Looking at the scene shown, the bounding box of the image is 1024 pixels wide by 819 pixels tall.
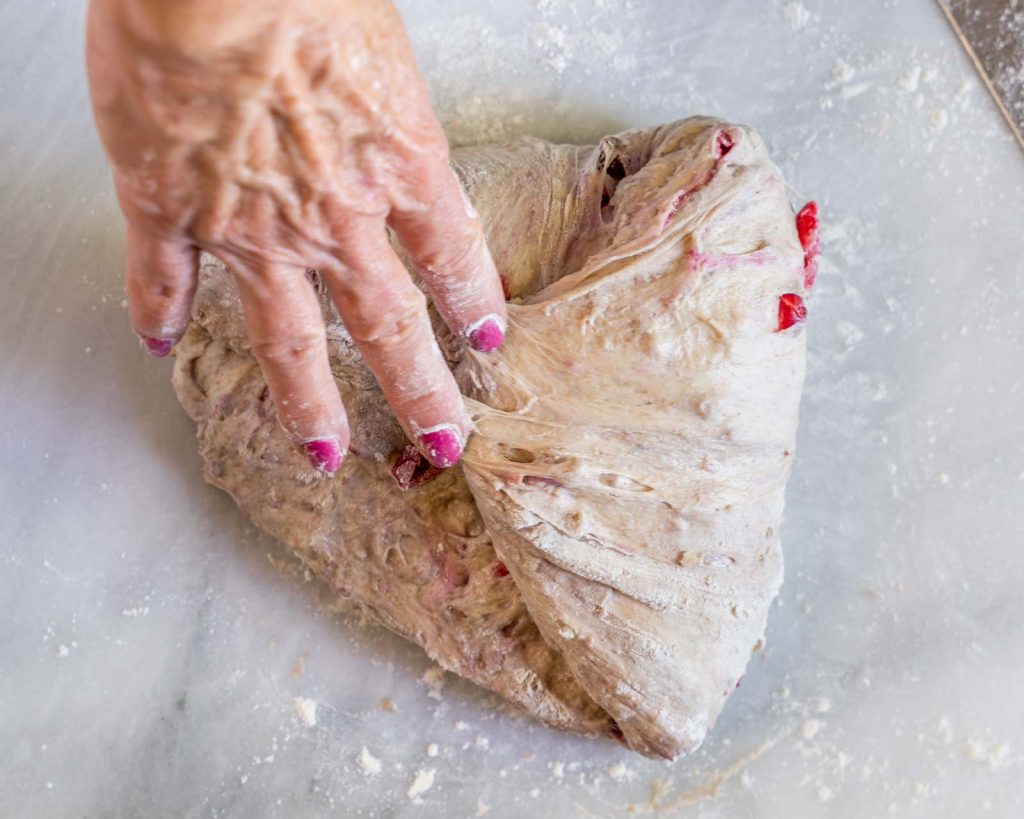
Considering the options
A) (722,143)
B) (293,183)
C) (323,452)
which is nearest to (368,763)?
(323,452)

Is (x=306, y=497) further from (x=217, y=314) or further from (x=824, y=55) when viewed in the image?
(x=824, y=55)

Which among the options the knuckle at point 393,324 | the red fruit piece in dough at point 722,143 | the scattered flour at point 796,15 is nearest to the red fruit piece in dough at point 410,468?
the knuckle at point 393,324

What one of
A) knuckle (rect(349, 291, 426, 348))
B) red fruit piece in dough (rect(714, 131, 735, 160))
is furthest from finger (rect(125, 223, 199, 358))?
red fruit piece in dough (rect(714, 131, 735, 160))

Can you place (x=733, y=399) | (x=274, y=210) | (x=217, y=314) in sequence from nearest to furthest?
→ (x=274, y=210)
(x=733, y=399)
(x=217, y=314)

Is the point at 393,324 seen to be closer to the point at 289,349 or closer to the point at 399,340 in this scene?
the point at 399,340

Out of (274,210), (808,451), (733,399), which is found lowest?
(808,451)

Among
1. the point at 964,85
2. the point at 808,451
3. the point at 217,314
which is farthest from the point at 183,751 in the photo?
the point at 964,85
